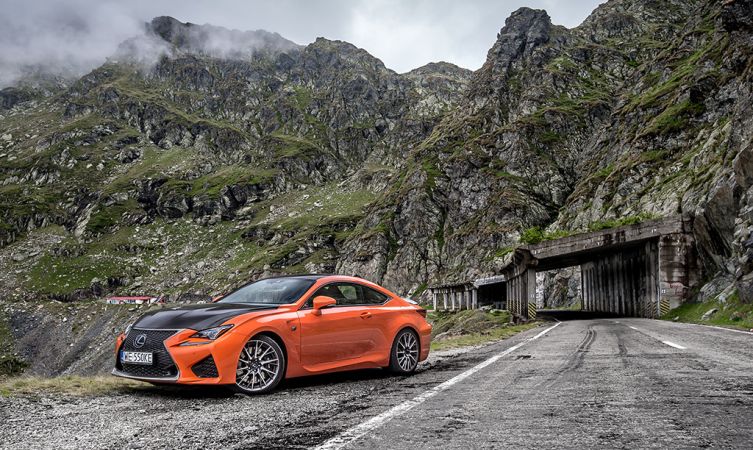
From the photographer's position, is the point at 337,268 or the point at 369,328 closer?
the point at 369,328

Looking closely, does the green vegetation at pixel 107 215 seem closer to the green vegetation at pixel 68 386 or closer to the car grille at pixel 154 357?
the green vegetation at pixel 68 386

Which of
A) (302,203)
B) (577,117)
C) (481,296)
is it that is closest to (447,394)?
(481,296)

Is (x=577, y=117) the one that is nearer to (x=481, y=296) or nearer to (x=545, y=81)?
(x=545, y=81)

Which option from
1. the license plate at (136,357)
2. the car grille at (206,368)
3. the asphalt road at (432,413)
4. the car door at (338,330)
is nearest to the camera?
the asphalt road at (432,413)

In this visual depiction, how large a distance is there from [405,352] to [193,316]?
3680 mm

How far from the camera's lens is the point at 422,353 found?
9141 millimetres

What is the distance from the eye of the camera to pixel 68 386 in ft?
23.6

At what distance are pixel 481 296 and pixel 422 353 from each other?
225 ft

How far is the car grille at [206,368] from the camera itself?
6195 millimetres

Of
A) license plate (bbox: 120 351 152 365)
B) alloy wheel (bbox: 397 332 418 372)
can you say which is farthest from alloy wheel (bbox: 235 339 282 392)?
alloy wheel (bbox: 397 332 418 372)

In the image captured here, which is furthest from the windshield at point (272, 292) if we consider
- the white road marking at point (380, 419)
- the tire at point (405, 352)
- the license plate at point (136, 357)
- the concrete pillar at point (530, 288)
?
the concrete pillar at point (530, 288)

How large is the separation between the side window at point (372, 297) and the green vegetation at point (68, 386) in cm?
342

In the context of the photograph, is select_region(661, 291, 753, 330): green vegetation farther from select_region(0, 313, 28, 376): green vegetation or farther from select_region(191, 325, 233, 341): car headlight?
select_region(0, 313, 28, 376): green vegetation

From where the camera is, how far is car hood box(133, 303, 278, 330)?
21.2 ft
